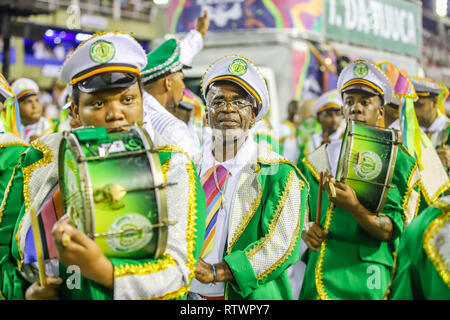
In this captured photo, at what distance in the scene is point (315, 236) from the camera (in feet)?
12.1

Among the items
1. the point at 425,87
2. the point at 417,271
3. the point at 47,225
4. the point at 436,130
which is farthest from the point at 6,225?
the point at 436,130

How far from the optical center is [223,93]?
10.2 ft

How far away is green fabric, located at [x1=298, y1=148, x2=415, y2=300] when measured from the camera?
3.55m

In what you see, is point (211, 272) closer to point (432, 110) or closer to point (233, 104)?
point (233, 104)

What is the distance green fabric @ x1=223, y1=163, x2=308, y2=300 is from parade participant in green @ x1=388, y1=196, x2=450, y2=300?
0.84m

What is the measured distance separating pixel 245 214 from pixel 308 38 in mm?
8143

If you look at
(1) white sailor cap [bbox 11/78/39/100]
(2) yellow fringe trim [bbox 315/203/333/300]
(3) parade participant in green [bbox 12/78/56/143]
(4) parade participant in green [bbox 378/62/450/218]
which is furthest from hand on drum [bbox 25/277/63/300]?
(1) white sailor cap [bbox 11/78/39/100]

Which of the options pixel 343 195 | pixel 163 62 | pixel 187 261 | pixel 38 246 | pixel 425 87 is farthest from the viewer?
pixel 425 87

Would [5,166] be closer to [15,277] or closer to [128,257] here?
[15,277]

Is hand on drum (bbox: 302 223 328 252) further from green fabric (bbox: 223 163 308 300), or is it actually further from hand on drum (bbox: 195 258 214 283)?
hand on drum (bbox: 195 258 214 283)

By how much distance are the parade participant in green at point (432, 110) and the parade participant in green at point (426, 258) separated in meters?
3.70

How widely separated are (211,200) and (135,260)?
1.07 m

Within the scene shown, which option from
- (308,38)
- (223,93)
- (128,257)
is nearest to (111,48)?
(128,257)

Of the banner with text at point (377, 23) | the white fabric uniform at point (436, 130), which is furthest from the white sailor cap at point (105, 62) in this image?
the banner with text at point (377, 23)
